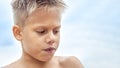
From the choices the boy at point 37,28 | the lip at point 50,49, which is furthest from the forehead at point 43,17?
the lip at point 50,49

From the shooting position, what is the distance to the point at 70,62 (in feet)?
6.88

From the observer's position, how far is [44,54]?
70.2 inches

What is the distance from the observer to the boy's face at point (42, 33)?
1759 mm

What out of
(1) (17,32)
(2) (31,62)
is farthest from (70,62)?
(1) (17,32)

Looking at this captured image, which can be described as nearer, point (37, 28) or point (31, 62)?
point (37, 28)

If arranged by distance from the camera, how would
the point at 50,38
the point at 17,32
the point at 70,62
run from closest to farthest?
1. the point at 50,38
2. the point at 17,32
3. the point at 70,62

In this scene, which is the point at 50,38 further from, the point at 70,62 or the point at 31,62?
the point at 70,62

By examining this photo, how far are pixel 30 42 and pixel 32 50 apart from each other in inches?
1.5

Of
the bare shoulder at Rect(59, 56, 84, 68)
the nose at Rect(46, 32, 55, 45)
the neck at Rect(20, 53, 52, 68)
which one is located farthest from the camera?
the bare shoulder at Rect(59, 56, 84, 68)

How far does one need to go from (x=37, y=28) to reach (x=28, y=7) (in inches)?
4.5

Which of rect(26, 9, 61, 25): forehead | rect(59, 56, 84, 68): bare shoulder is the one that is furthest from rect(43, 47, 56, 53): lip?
rect(59, 56, 84, 68): bare shoulder

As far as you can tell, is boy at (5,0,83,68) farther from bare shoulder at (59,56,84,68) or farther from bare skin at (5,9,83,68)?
bare shoulder at (59,56,84,68)

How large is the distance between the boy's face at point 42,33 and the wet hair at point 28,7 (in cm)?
2

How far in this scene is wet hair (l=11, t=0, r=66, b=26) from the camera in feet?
5.87
